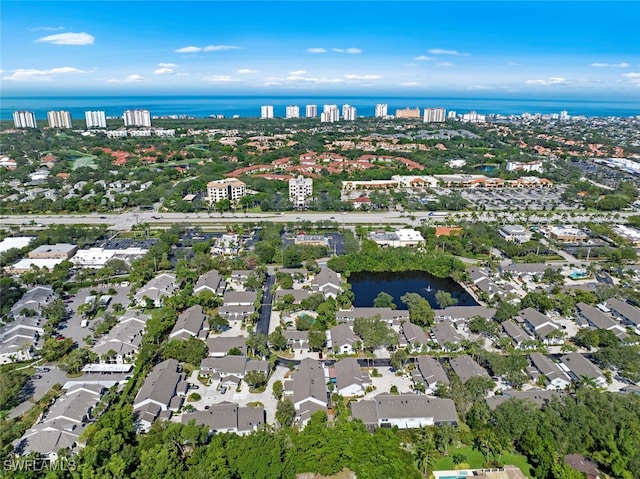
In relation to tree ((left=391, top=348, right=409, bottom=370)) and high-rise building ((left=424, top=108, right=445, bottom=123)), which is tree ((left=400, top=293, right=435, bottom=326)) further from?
high-rise building ((left=424, top=108, right=445, bottom=123))

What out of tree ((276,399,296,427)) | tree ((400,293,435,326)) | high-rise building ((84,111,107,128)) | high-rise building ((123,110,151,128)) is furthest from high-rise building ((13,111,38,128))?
tree ((276,399,296,427))

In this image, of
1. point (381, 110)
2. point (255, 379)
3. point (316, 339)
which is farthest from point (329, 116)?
point (255, 379)

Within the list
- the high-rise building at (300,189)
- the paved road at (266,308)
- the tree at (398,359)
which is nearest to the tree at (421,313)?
the tree at (398,359)

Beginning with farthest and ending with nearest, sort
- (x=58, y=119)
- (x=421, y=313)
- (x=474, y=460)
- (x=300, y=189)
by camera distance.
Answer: (x=58, y=119) < (x=300, y=189) < (x=421, y=313) < (x=474, y=460)

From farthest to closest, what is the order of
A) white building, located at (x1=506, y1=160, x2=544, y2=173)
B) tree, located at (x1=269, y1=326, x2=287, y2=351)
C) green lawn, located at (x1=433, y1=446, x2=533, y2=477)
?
white building, located at (x1=506, y1=160, x2=544, y2=173)
tree, located at (x1=269, y1=326, x2=287, y2=351)
green lawn, located at (x1=433, y1=446, x2=533, y2=477)

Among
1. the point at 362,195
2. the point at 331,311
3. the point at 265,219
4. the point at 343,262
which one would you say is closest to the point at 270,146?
the point at 362,195

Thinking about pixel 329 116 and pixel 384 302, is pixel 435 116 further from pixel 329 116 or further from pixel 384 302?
pixel 384 302
